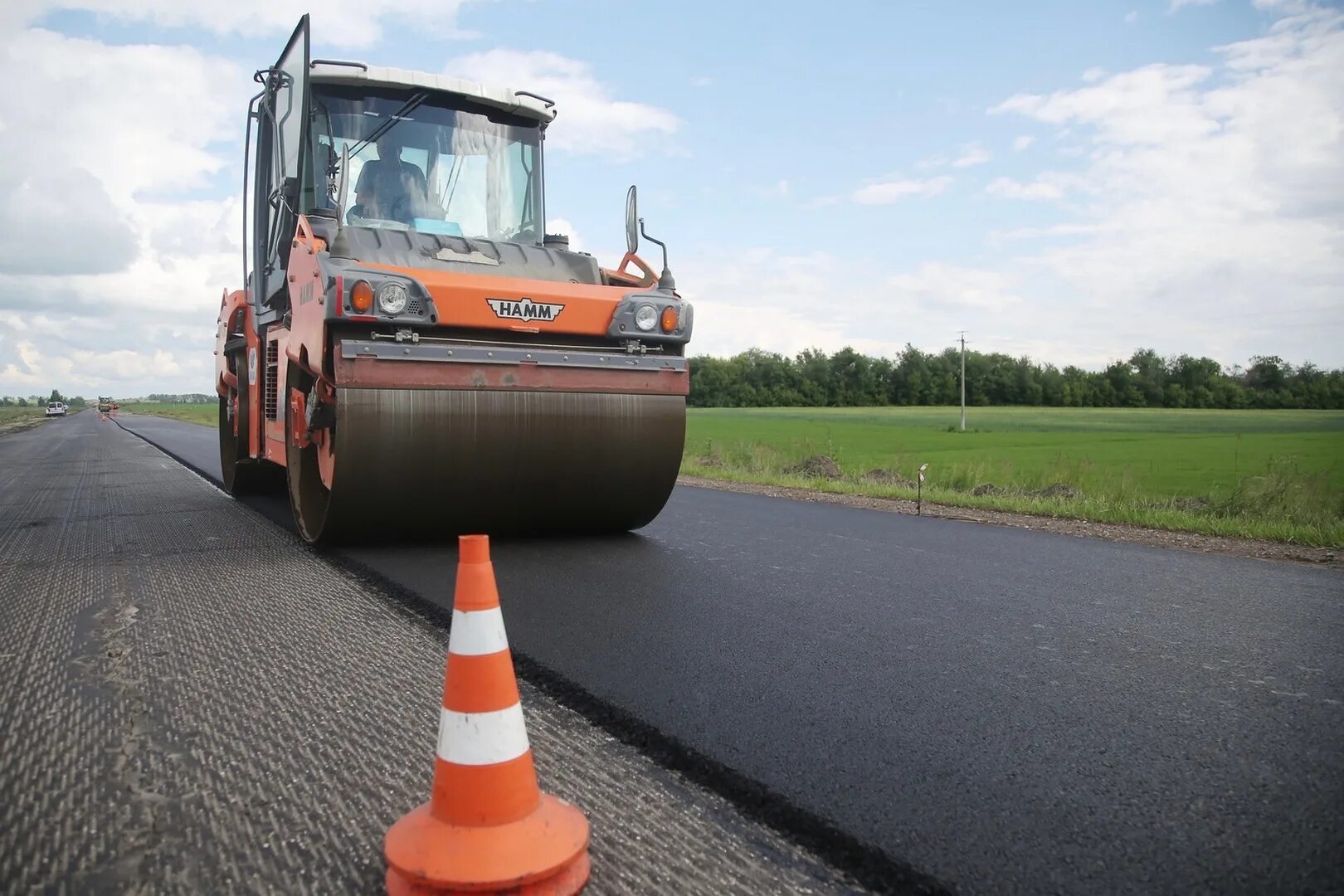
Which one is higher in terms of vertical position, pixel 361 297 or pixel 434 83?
pixel 434 83

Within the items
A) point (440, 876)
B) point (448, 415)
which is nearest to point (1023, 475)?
point (448, 415)

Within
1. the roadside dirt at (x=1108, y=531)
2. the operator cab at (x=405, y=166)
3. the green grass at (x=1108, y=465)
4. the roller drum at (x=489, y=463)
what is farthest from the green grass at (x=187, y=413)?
the roller drum at (x=489, y=463)

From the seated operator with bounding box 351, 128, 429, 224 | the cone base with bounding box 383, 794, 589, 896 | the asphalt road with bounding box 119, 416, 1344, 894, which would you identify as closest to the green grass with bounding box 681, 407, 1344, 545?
the asphalt road with bounding box 119, 416, 1344, 894

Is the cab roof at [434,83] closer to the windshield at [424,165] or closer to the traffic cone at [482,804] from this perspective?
the windshield at [424,165]

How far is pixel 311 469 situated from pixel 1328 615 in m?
5.35

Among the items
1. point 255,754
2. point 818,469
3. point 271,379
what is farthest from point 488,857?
point 818,469

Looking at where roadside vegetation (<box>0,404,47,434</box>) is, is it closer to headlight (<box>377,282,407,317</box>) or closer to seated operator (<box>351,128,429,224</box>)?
seated operator (<box>351,128,429,224</box>)

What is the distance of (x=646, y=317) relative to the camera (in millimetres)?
6004

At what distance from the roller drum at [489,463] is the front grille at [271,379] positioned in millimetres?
1041

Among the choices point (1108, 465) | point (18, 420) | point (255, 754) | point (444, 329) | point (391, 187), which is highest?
point (391, 187)

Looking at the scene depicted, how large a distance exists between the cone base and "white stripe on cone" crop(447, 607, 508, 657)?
1.13 feet

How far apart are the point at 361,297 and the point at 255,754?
2967mm

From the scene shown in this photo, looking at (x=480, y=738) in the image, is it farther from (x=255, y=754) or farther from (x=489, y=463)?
(x=489, y=463)

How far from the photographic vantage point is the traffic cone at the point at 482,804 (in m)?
1.95
